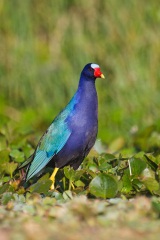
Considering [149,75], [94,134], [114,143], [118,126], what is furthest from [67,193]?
[149,75]

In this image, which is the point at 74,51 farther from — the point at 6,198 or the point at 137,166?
the point at 6,198

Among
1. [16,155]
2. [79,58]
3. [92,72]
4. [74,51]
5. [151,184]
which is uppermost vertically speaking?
[74,51]

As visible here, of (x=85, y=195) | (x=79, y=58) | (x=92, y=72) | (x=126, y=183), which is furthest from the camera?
(x=79, y=58)

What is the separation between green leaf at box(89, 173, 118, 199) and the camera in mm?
5020

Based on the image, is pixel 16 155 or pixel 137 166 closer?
pixel 137 166

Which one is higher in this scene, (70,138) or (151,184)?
(70,138)

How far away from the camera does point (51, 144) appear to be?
5.77 metres

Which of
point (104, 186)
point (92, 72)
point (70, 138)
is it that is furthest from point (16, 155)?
point (104, 186)

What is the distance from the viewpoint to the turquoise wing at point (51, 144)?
18.7 feet

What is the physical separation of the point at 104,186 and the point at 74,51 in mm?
4799

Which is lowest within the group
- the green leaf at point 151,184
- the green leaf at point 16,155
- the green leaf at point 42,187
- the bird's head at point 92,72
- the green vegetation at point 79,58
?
the green leaf at point 151,184

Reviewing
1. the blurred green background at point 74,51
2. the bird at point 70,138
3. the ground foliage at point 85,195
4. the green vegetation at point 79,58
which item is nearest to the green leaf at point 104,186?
the ground foliage at point 85,195

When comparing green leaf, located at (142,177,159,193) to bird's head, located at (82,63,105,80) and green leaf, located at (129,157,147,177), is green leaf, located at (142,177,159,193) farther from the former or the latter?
bird's head, located at (82,63,105,80)

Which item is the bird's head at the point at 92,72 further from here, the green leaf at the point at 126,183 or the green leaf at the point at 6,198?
the green leaf at the point at 6,198
